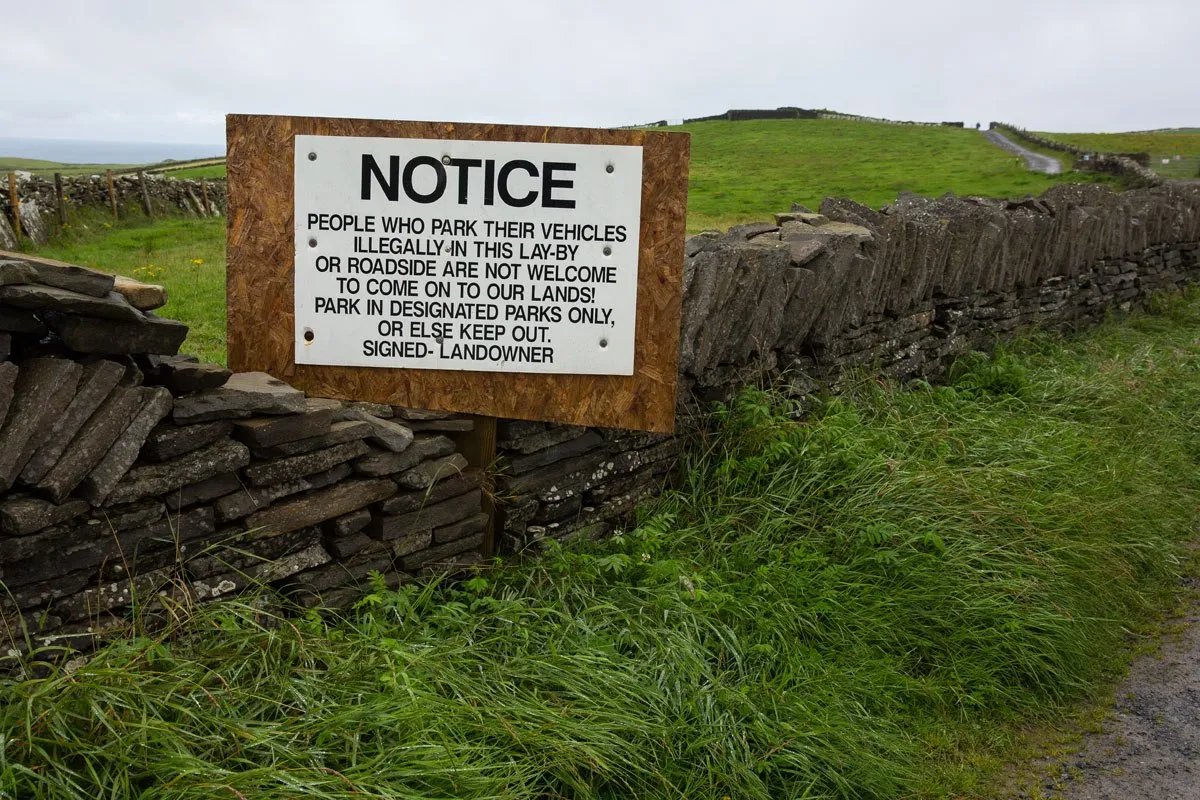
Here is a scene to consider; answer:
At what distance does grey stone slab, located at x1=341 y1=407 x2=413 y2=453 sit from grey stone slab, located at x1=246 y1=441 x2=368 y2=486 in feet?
0.25

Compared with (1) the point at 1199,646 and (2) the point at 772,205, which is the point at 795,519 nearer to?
(1) the point at 1199,646

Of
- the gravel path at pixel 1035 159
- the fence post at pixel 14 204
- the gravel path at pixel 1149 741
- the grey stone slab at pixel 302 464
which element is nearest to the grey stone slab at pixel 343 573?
the grey stone slab at pixel 302 464

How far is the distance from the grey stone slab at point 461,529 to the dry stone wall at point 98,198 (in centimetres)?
1332

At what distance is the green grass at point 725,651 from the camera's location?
3021 millimetres

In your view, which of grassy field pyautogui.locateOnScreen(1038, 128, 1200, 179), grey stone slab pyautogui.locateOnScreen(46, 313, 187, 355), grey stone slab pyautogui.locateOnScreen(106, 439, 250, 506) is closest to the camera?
grey stone slab pyautogui.locateOnScreen(46, 313, 187, 355)

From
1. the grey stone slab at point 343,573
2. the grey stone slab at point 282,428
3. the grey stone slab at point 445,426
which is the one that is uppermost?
the grey stone slab at point 282,428

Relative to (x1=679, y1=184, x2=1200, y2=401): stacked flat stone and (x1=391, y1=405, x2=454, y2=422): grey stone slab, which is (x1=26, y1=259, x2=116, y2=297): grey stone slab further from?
(x1=679, y1=184, x2=1200, y2=401): stacked flat stone

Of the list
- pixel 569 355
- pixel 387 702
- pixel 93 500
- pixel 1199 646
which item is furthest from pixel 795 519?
pixel 93 500

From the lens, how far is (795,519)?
532 centimetres

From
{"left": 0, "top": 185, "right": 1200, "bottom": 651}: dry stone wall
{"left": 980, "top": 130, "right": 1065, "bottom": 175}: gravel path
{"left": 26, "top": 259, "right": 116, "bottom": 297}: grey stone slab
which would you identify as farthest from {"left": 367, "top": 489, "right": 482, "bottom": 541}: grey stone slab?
{"left": 980, "top": 130, "right": 1065, "bottom": 175}: gravel path

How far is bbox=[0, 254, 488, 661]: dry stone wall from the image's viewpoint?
10.7ft

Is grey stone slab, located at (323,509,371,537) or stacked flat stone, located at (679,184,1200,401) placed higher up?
stacked flat stone, located at (679,184,1200,401)

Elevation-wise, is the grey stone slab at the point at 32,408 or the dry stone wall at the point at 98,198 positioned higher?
the dry stone wall at the point at 98,198

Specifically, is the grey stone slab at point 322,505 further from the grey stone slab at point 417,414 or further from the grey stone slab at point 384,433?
the grey stone slab at point 417,414
